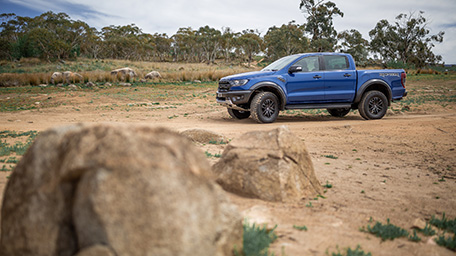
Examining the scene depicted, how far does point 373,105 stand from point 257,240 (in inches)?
412

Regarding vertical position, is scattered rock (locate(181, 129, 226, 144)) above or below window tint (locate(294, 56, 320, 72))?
below

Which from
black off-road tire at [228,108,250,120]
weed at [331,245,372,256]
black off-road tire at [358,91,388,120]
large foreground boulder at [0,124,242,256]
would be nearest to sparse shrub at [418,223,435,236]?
weed at [331,245,372,256]

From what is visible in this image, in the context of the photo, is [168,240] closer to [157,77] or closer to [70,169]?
[70,169]

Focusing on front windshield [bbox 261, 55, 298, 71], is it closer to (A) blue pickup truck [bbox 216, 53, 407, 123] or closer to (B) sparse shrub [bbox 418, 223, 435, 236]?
(A) blue pickup truck [bbox 216, 53, 407, 123]

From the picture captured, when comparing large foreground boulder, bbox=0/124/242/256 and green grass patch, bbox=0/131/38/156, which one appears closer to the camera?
large foreground boulder, bbox=0/124/242/256

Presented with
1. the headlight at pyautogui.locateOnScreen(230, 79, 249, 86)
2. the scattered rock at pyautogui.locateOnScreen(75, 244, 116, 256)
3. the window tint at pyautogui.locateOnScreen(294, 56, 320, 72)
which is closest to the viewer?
the scattered rock at pyautogui.locateOnScreen(75, 244, 116, 256)

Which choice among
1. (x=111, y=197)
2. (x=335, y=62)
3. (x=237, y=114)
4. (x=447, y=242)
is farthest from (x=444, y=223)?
(x=237, y=114)

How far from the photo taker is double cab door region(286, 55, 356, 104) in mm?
11125

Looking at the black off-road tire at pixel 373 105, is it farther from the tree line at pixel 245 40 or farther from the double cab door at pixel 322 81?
the tree line at pixel 245 40

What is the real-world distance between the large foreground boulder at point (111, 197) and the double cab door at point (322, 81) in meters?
9.29

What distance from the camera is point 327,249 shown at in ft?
9.71

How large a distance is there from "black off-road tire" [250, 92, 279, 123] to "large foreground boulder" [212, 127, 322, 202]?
624 cm

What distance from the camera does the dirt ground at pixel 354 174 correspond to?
3.29m

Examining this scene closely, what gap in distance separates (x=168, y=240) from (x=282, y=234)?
168cm
